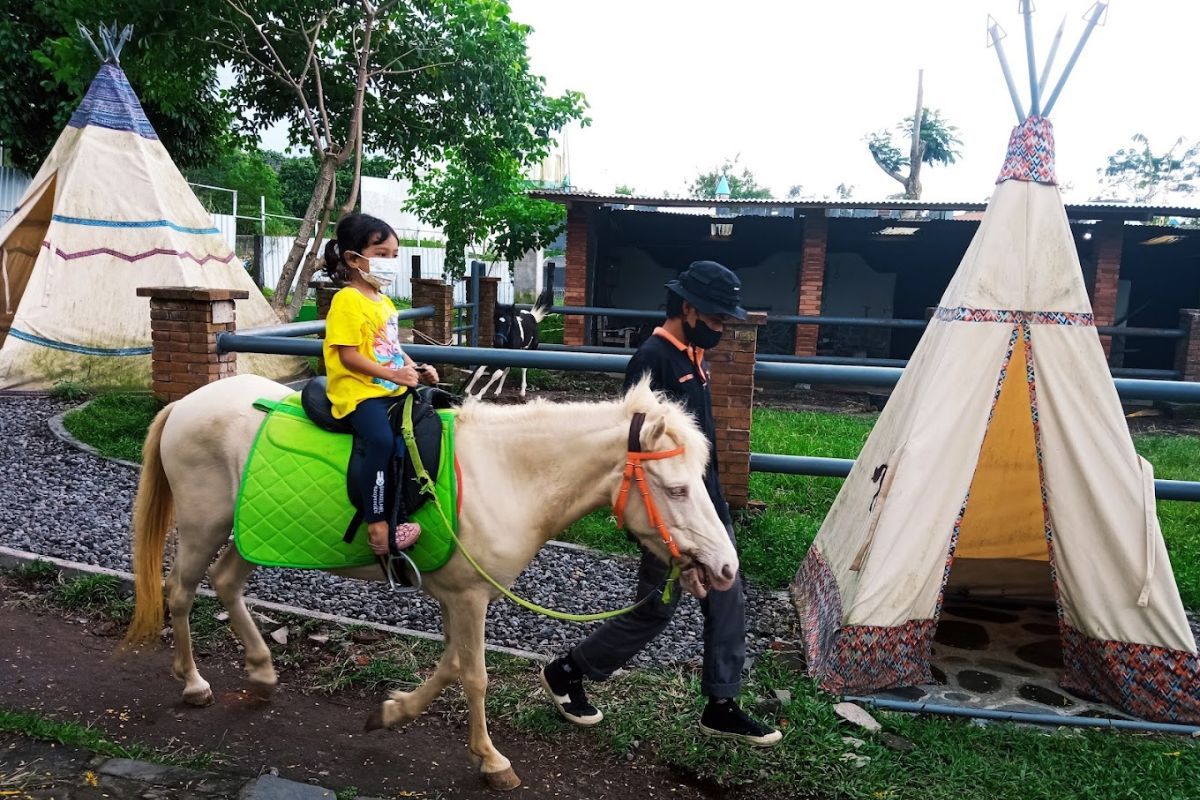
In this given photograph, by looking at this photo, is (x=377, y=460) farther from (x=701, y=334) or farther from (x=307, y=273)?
(x=307, y=273)

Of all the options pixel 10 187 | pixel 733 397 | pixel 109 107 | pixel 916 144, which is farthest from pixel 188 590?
pixel 916 144

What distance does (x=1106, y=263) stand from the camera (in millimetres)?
14328

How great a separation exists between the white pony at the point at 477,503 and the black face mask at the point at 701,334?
1.36ft

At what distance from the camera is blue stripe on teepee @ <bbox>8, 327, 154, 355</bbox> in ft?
31.1

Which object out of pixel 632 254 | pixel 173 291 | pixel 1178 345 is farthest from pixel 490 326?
pixel 1178 345

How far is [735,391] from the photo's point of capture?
573cm

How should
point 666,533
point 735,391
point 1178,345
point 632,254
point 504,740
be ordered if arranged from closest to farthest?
1. point 666,533
2. point 504,740
3. point 735,391
4. point 1178,345
5. point 632,254

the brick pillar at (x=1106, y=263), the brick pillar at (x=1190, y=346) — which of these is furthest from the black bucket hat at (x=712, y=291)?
the brick pillar at (x=1190, y=346)

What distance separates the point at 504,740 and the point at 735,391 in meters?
2.97

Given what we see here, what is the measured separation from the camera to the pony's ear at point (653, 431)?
279cm

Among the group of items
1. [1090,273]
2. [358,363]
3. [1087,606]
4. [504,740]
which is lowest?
[504,740]

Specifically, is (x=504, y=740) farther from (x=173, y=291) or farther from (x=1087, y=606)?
(x=173, y=291)

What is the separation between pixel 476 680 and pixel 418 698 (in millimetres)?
280

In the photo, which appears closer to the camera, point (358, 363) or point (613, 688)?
point (358, 363)
